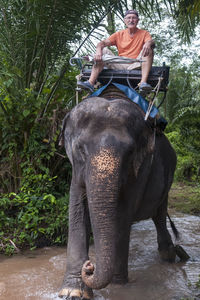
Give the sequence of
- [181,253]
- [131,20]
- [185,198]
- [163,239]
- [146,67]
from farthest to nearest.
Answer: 1. [185,198]
2. [163,239]
3. [181,253]
4. [131,20]
5. [146,67]

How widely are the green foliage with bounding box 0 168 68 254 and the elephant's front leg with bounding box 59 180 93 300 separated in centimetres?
162

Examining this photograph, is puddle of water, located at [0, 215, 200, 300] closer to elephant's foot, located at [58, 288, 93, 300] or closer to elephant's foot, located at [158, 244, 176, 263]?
elephant's foot, located at [158, 244, 176, 263]

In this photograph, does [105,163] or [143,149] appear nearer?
[105,163]

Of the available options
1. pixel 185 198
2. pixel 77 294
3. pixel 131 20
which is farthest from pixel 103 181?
pixel 185 198

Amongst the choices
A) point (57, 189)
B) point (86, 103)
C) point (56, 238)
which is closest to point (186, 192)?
Answer: point (57, 189)

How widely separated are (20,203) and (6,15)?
291 centimetres

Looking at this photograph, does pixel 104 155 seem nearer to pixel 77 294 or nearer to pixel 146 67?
pixel 77 294

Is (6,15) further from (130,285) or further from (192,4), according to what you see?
(130,285)

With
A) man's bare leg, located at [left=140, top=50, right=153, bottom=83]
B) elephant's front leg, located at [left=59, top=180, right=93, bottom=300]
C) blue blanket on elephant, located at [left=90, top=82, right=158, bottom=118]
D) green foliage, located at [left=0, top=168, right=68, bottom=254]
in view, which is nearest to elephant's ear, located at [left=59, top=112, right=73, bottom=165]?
elephant's front leg, located at [left=59, top=180, right=93, bottom=300]

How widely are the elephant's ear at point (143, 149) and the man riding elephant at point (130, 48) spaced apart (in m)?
0.70

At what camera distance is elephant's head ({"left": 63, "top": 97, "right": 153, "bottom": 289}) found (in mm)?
2920

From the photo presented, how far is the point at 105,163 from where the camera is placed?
3076mm

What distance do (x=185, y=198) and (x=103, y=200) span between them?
22.6 feet

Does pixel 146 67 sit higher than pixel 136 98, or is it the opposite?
pixel 146 67
